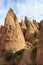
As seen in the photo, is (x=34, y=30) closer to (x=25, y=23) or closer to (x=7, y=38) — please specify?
(x=25, y=23)

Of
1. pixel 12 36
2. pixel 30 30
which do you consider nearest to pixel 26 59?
pixel 12 36

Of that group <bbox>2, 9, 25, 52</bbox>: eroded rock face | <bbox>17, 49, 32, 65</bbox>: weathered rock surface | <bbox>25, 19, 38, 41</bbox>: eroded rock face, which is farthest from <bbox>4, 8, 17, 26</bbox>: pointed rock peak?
<bbox>25, 19, 38, 41</bbox>: eroded rock face

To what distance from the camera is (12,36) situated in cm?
3409

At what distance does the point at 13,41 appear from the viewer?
3356 cm

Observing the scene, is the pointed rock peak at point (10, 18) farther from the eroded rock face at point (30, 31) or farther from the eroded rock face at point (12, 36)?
the eroded rock face at point (30, 31)

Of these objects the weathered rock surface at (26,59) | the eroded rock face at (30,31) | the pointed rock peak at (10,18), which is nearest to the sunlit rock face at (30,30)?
the eroded rock face at (30,31)

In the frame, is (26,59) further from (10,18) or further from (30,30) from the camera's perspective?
(30,30)

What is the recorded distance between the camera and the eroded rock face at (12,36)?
3331 cm

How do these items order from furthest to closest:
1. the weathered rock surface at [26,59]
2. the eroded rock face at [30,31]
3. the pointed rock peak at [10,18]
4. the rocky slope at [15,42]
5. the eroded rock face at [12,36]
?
the eroded rock face at [30,31] < the pointed rock peak at [10,18] < the eroded rock face at [12,36] < the weathered rock surface at [26,59] < the rocky slope at [15,42]

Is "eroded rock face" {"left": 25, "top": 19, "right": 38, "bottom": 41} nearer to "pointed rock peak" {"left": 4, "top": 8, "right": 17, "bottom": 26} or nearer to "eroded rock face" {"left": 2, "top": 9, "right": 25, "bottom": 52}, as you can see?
"pointed rock peak" {"left": 4, "top": 8, "right": 17, "bottom": 26}

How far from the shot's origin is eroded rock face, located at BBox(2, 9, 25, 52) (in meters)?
33.3

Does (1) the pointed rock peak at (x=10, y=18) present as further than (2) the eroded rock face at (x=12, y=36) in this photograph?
Yes

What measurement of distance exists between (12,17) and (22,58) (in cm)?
1027

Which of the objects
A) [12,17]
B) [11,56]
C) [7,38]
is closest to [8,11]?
[12,17]
